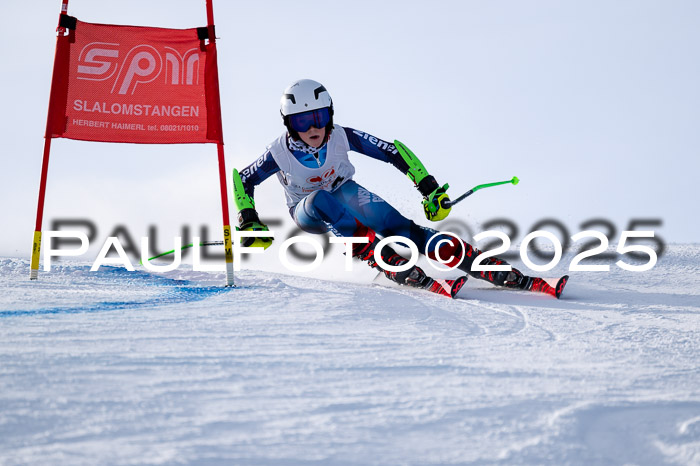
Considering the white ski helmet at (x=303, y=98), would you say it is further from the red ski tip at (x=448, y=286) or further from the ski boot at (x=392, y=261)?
the red ski tip at (x=448, y=286)

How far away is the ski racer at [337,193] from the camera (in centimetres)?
473

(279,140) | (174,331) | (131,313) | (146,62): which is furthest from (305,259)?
(174,331)

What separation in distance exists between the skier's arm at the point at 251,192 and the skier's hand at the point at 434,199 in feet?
3.70

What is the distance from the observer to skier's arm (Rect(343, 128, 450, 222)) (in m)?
4.94

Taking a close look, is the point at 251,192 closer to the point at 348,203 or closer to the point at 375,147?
the point at 348,203

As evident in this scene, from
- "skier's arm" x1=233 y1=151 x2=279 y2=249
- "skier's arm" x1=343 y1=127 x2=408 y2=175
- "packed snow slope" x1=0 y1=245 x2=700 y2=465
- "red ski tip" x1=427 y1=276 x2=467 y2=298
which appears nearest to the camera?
"packed snow slope" x1=0 y1=245 x2=700 y2=465

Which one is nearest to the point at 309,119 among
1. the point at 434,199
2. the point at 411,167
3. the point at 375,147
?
the point at 375,147

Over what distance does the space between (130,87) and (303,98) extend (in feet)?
4.11

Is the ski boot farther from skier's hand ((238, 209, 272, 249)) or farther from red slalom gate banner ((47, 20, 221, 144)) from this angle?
red slalom gate banner ((47, 20, 221, 144))

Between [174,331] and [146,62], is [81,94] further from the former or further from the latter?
[174,331]

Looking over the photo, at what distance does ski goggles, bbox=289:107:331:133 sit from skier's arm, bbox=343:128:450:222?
0.32m

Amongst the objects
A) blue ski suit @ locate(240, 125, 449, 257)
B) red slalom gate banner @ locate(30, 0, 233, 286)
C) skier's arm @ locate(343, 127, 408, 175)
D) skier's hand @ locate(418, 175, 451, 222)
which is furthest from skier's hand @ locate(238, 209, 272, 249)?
skier's hand @ locate(418, 175, 451, 222)

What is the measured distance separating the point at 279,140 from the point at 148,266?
1656mm

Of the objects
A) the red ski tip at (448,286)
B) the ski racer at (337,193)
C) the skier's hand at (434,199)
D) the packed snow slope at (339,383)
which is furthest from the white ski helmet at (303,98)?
the packed snow slope at (339,383)
